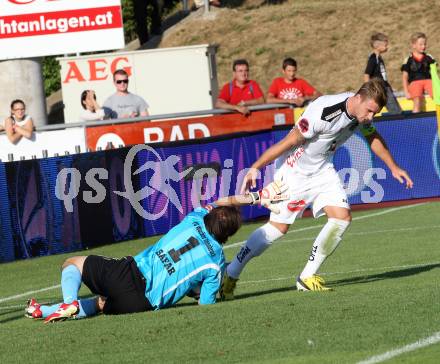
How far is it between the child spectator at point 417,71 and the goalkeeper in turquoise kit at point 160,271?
37.2ft

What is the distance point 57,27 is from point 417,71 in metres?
7.41

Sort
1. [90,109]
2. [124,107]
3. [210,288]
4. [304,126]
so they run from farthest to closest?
[90,109], [124,107], [304,126], [210,288]

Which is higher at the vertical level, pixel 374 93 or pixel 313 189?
pixel 374 93

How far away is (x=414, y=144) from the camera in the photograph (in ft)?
66.0

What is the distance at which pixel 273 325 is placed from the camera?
922 centimetres

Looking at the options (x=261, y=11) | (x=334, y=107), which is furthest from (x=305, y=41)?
(x=334, y=107)

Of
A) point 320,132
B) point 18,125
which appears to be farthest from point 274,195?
point 18,125

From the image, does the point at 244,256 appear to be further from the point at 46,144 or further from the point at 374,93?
the point at 46,144

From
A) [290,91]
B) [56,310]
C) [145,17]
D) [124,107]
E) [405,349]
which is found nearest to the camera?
[405,349]

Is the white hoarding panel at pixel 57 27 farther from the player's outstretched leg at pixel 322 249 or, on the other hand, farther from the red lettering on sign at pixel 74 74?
the player's outstretched leg at pixel 322 249

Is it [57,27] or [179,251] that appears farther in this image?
[57,27]

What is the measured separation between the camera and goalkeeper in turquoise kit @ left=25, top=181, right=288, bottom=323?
33.4ft

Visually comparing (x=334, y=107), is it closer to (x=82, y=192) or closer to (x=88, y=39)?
(x=82, y=192)

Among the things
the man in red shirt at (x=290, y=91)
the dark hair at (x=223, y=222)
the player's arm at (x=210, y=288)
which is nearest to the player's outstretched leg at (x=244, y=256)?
the player's arm at (x=210, y=288)
